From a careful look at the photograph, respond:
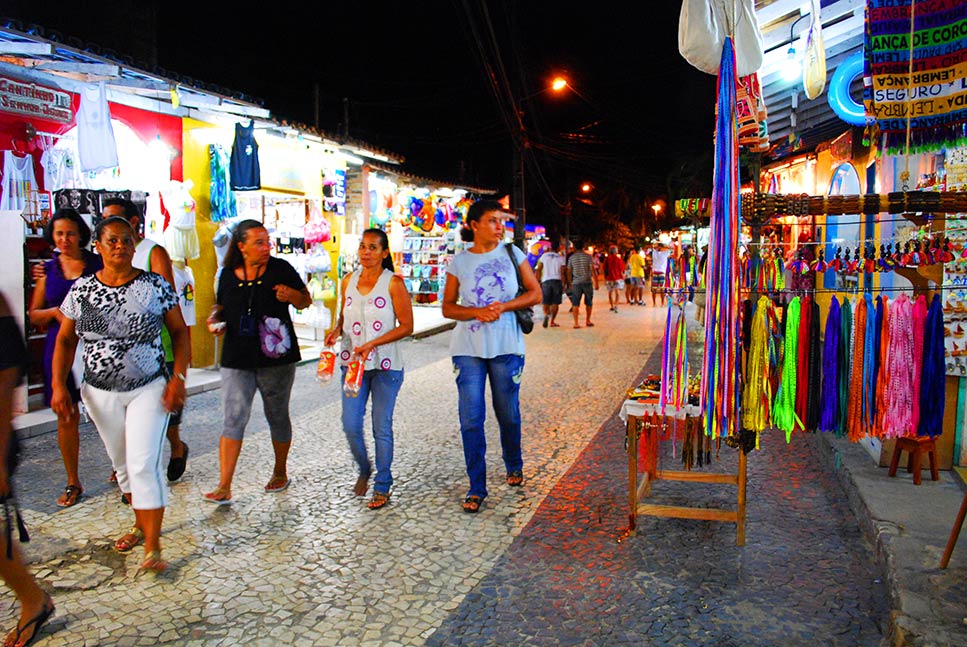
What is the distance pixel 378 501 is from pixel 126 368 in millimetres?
1791

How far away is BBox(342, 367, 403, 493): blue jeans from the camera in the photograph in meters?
4.79

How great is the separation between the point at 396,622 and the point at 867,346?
110 inches

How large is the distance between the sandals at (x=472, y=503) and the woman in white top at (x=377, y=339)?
55 cm

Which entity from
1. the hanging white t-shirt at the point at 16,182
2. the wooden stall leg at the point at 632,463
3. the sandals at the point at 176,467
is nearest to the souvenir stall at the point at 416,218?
the hanging white t-shirt at the point at 16,182

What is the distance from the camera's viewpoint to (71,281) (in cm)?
507

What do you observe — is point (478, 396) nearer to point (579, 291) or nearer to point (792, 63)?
point (792, 63)

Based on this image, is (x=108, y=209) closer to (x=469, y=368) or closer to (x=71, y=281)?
(x=71, y=281)

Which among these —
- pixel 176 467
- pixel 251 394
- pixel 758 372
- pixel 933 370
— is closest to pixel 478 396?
pixel 251 394

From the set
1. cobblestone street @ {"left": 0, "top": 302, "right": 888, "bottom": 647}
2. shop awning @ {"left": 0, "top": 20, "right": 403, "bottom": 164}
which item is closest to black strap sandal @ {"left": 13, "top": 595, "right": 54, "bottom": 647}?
cobblestone street @ {"left": 0, "top": 302, "right": 888, "bottom": 647}

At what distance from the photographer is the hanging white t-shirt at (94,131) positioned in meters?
8.00

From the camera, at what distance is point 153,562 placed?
379cm

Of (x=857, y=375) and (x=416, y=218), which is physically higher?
(x=416, y=218)

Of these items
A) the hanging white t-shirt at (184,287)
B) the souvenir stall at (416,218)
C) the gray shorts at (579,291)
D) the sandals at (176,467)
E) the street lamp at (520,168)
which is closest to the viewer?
the sandals at (176,467)

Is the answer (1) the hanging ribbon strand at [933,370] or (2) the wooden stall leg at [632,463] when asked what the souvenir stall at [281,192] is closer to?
(2) the wooden stall leg at [632,463]
